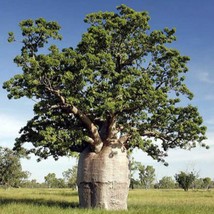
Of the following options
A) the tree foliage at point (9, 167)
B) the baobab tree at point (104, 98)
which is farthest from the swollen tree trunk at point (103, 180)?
the tree foliage at point (9, 167)

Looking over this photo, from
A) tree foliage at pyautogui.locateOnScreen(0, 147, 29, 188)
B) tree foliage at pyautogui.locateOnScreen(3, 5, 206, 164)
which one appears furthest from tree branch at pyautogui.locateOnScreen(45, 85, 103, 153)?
tree foliage at pyautogui.locateOnScreen(0, 147, 29, 188)

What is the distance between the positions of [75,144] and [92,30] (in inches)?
235

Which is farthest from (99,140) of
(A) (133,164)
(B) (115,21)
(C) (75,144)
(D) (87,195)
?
(A) (133,164)

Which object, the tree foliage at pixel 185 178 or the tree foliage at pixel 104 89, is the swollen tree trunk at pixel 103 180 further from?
the tree foliage at pixel 185 178

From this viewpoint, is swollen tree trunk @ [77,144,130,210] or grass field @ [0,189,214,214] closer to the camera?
grass field @ [0,189,214,214]

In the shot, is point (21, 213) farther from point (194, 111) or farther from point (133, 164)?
point (133, 164)

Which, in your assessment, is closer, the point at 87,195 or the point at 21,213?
the point at 21,213

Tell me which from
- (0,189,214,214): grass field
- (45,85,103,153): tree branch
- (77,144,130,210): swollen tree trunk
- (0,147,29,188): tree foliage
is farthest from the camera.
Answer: (0,147,29,188): tree foliage

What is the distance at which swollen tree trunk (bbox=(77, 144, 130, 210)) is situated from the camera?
19.6m

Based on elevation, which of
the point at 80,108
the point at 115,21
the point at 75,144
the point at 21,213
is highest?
the point at 115,21

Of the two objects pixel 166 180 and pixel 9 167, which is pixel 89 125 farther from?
pixel 166 180

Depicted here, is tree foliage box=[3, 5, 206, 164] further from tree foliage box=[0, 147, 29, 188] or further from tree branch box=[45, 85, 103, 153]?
tree foliage box=[0, 147, 29, 188]

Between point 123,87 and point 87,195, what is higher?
point 123,87

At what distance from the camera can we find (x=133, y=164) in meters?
54.8
